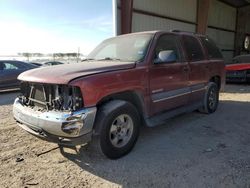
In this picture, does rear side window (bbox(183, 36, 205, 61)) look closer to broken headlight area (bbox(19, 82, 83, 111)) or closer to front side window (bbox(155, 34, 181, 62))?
front side window (bbox(155, 34, 181, 62))

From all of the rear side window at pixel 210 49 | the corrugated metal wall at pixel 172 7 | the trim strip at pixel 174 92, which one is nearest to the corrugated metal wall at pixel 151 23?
the corrugated metal wall at pixel 172 7

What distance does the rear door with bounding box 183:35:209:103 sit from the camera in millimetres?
5070

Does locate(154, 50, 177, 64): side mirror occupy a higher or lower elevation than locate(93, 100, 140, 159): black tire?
higher

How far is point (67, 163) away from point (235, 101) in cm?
608

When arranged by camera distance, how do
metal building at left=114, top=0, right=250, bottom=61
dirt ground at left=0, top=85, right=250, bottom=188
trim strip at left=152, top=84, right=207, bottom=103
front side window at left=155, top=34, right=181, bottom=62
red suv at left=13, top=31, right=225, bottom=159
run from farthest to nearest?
metal building at left=114, top=0, right=250, bottom=61 → front side window at left=155, top=34, right=181, bottom=62 → trim strip at left=152, top=84, right=207, bottom=103 → red suv at left=13, top=31, right=225, bottom=159 → dirt ground at left=0, top=85, right=250, bottom=188

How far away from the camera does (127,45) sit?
4.44 m

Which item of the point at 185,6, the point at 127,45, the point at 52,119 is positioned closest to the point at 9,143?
the point at 52,119

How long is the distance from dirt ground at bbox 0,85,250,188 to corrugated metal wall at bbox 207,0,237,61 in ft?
56.8

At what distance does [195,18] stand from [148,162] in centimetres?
1625

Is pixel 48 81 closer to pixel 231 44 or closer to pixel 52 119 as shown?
pixel 52 119

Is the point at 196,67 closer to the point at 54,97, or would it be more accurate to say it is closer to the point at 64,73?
the point at 64,73

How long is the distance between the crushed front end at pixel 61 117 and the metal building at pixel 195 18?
28.4 feet

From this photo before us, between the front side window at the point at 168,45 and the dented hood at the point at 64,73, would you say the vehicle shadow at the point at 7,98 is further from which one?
Answer: the front side window at the point at 168,45

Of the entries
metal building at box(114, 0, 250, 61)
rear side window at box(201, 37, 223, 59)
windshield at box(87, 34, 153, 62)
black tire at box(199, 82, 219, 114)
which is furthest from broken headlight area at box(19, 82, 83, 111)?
metal building at box(114, 0, 250, 61)
